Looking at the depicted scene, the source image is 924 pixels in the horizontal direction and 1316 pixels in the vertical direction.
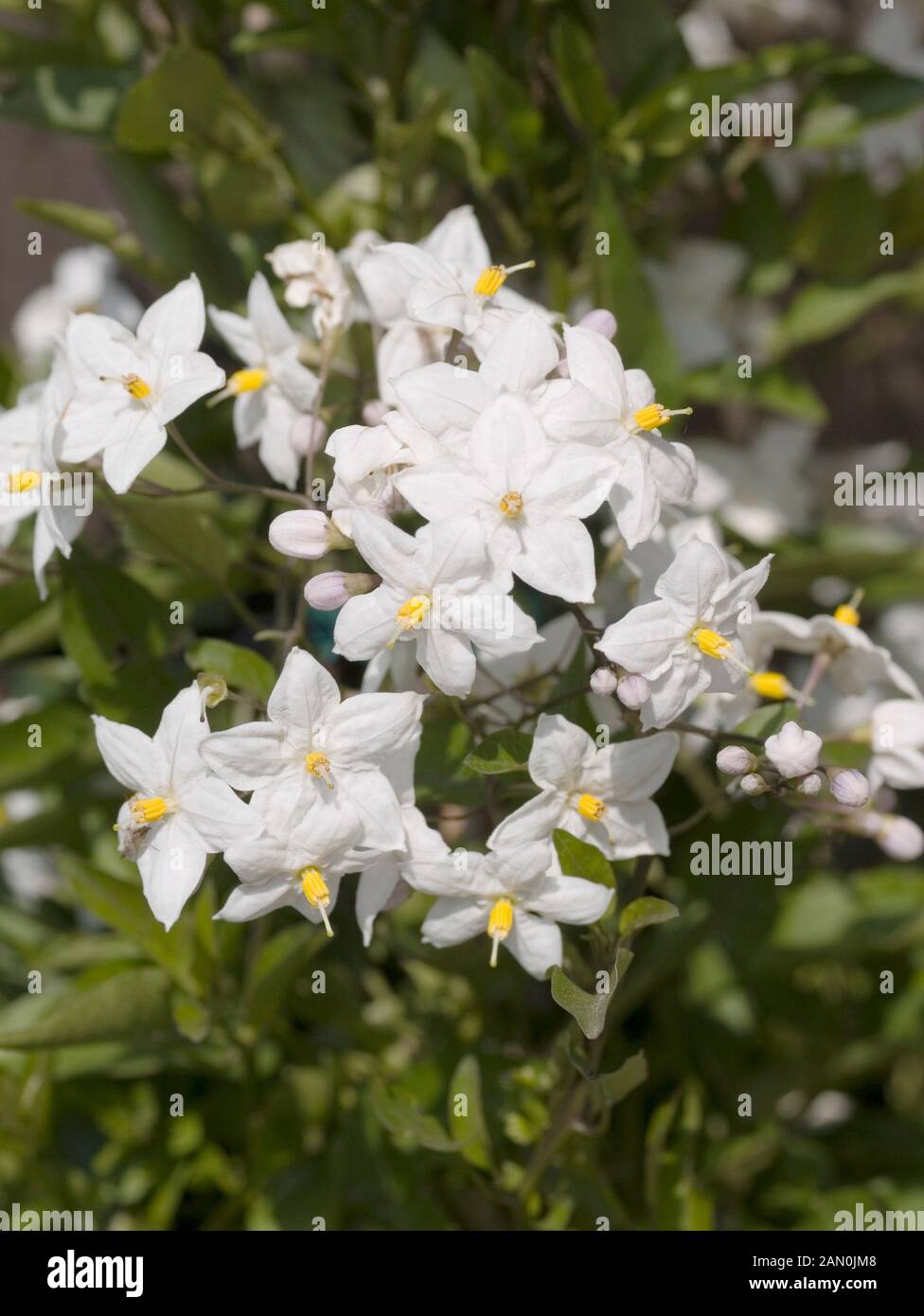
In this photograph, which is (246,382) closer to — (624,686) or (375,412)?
(375,412)

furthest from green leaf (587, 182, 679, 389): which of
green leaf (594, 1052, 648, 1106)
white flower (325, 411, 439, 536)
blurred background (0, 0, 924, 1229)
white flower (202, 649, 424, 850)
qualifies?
green leaf (594, 1052, 648, 1106)

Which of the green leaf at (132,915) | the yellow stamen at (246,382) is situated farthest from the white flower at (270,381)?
the green leaf at (132,915)

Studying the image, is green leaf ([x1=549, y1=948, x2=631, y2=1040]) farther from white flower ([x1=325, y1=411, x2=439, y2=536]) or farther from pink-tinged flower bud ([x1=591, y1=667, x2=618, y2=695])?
white flower ([x1=325, y1=411, x2=439, y2=536])

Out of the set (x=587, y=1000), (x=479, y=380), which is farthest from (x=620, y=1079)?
(x=479, y=380)

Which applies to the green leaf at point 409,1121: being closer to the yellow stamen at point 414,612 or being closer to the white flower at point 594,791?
the white flower at point 594,791

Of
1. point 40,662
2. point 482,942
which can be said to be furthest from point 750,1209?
point 40,662

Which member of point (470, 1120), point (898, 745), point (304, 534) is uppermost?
point (304, 534)
